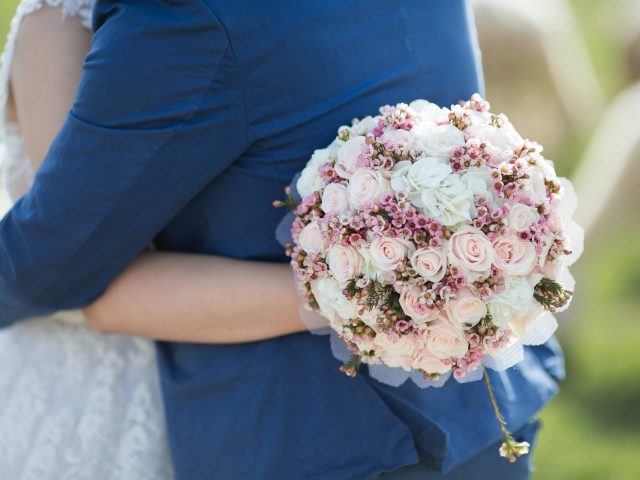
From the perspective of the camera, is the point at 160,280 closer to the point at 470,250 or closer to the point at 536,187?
the point at 470,250

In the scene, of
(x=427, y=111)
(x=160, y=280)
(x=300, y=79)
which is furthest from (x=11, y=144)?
(x=427, y=111)

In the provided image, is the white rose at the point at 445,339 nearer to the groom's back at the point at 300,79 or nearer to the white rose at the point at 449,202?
the white rose at the point at 449,202

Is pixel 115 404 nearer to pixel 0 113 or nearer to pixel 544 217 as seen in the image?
pixel 0 113

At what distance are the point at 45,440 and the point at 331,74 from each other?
1.07 m

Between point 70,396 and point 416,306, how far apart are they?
946mm

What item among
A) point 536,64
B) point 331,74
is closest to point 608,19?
point 536,64

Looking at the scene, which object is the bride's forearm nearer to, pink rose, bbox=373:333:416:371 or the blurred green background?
pink rose, bbox=373:333:416:371

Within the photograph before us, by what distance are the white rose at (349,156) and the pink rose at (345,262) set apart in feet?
0.49

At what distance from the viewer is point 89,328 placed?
2332mm

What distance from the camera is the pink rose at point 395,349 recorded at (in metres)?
1.82

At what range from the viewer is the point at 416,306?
177 centimetres

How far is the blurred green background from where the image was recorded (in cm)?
450

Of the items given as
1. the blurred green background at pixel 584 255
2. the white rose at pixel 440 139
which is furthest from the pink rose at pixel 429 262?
the blurred green background at pixel 584 255

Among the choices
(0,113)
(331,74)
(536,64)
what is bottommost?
(536,64)
